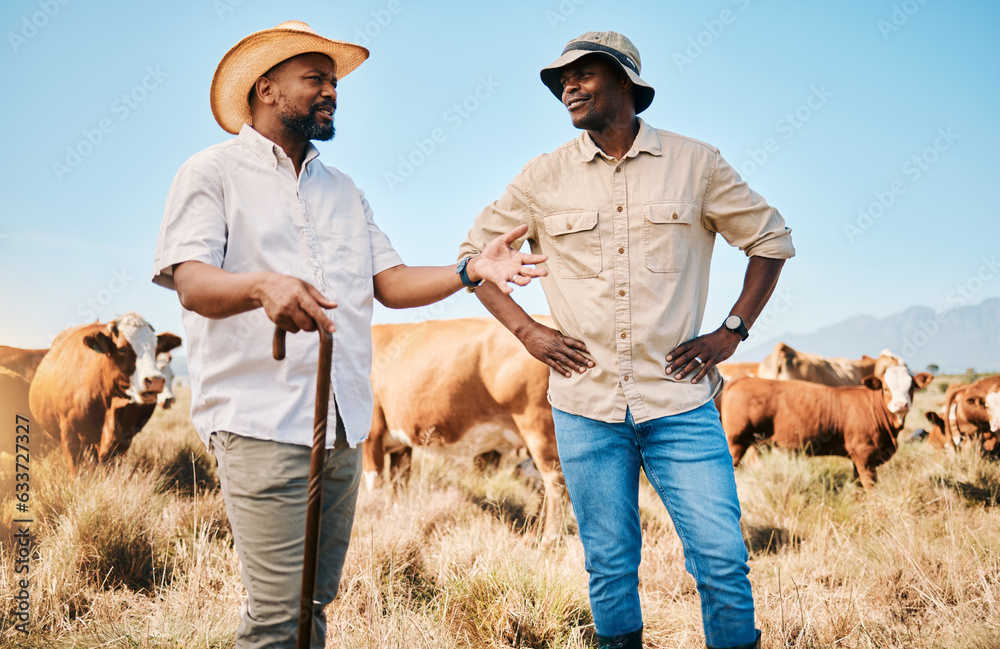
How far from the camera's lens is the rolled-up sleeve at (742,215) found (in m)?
2.75

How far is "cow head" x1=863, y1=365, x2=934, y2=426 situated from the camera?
23.9 ft

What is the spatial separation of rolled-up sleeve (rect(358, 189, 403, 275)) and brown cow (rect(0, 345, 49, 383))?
705cm

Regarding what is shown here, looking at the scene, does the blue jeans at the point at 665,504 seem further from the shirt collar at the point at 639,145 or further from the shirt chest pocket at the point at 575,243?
the shirt collar at the point at 639,145

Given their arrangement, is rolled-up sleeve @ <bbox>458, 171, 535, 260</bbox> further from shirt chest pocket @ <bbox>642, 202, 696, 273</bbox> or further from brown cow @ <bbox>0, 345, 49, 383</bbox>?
brown cow @ <bbox>0, 345, 49, 383</bbox>

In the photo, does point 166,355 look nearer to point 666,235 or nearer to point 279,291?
point 666,235

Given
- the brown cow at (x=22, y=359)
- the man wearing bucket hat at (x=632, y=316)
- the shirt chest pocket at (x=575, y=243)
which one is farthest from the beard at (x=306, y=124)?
→ the brown cow at (x=22, y=359)

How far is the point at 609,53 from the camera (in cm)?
272

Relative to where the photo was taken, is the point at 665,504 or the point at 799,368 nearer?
the point at 665,504

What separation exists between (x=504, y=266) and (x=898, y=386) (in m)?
6.72

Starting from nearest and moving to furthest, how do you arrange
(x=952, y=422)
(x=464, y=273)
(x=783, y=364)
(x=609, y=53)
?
(x=464, y=273), (x=609, y=53), (x=952, y=422), (x=783, y=364)

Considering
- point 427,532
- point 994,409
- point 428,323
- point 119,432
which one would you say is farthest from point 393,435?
point 994,409

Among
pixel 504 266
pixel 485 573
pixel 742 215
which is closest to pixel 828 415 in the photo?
pixel 485 573

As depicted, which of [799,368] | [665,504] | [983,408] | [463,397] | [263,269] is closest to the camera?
[263,269]

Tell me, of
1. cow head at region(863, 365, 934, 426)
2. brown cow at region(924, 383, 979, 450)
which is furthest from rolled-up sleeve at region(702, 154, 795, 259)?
brown cow at region(924, 383, 979, 450)
